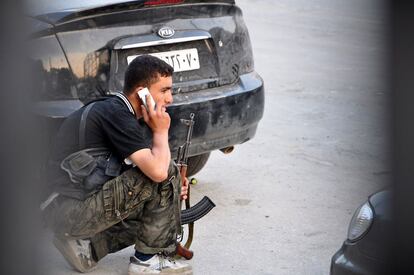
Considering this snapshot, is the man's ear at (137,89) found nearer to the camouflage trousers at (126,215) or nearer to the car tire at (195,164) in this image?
the camouflage trousers at (126,215)

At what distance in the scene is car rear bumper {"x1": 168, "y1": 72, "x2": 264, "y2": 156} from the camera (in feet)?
14.1

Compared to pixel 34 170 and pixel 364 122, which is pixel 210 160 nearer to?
pixel 364 122

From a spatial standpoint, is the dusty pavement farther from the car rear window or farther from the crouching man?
the car rear window

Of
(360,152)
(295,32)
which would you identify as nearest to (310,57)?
(295,32)

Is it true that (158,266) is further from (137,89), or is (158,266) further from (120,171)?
(137,89)

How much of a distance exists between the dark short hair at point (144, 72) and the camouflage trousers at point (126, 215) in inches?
14.0

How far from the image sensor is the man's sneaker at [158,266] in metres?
3.82

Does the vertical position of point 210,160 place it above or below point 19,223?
below

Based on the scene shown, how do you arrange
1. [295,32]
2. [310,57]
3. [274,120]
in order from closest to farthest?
[274,120]
[310,57]
[295,32]

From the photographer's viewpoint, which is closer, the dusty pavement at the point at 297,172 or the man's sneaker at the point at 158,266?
the man's sneaker at the point at 158,266

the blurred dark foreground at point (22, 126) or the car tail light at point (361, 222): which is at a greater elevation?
the blurred dark foreground at point (22, 126)

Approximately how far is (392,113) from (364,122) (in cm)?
563

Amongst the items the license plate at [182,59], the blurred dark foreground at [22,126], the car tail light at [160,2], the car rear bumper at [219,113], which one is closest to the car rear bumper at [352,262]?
the car rear bumper at [219,113]

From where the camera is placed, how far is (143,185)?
3.61 metres
